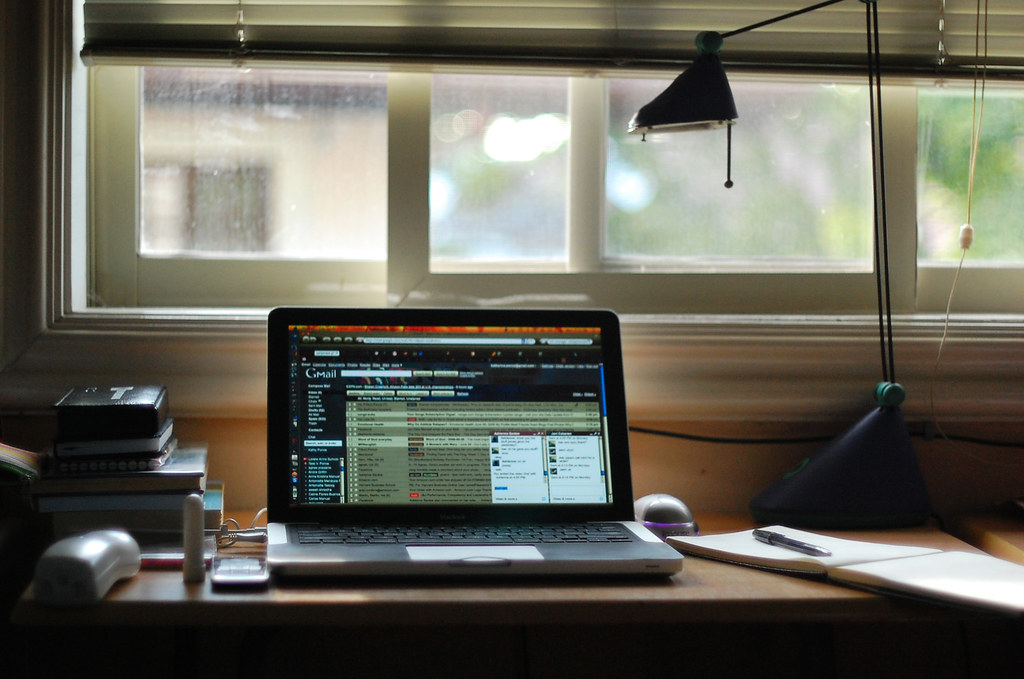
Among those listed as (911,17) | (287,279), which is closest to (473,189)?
(287,279)

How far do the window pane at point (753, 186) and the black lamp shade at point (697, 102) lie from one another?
0.84ft

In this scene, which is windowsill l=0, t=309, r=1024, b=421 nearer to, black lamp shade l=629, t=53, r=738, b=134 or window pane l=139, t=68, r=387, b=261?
window pane l=139, t=68, r=387, b=261

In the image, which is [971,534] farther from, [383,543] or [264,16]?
[264,16]

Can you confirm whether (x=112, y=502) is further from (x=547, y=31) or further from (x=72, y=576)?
(x=547, y=31)

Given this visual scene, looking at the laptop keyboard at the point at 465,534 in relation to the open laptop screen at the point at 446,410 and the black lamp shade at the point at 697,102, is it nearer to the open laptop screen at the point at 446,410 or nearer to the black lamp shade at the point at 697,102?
the open laptop screen at the point at 446,410

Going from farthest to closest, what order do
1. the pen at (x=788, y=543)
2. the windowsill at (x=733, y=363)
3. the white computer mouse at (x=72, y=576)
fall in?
1. the windowsill at (x=733, y=363)
2. the pen at (x=788, y=543)
3. the white computer mouse at (x=72, y=576)

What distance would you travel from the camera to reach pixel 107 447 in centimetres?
105

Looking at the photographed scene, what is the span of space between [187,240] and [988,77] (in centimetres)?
132

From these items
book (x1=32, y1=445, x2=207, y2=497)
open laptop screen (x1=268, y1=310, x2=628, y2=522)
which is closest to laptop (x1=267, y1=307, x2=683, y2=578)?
open laptop screen (x1=268, y1=310, x2=628, y2=522)

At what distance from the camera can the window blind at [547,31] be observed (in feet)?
4.36

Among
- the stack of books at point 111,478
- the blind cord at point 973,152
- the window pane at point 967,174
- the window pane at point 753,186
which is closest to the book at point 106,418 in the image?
the stack of books at point 111,478

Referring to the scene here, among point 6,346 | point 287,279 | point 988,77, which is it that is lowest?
point 6,346

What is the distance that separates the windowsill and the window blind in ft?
1.32

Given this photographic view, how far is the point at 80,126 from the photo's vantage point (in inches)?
53.9
